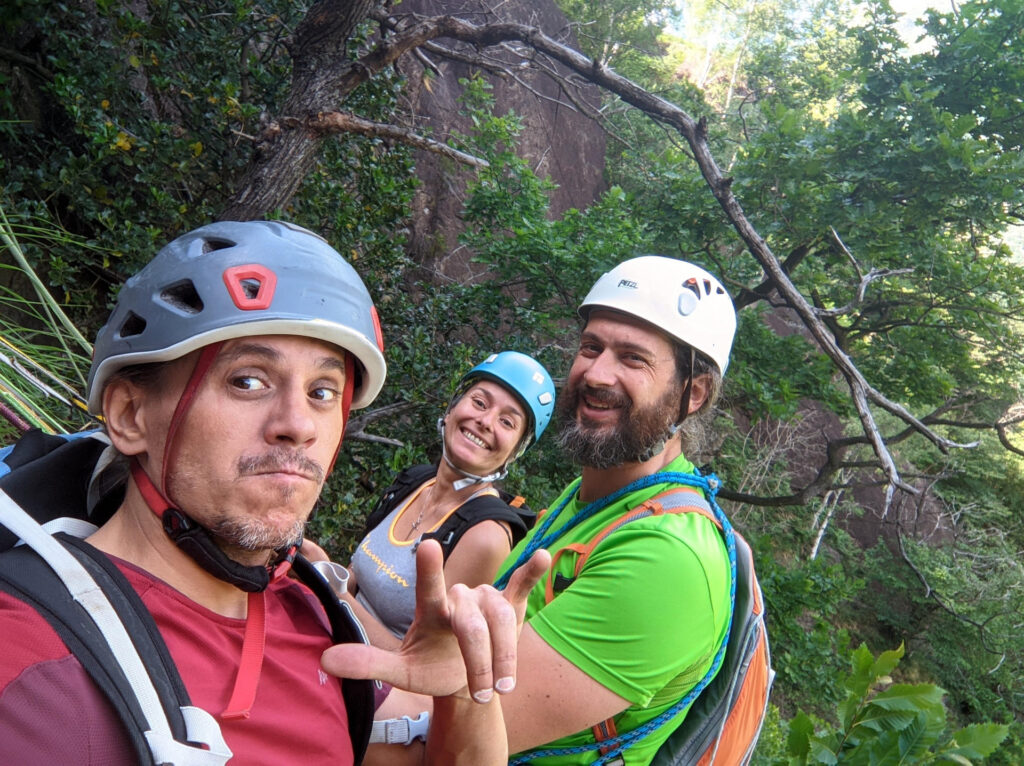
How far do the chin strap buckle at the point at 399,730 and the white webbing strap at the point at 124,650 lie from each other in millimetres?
612

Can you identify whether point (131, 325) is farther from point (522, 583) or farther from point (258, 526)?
point (522, 583)

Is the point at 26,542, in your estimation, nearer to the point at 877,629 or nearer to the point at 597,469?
the point at 597,469

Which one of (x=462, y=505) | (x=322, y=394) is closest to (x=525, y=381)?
(x=462, y=505)

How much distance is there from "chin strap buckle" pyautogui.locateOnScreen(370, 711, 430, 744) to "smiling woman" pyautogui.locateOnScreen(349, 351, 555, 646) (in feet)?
2.73

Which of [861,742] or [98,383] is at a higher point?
[98,383]

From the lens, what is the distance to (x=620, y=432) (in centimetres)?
234

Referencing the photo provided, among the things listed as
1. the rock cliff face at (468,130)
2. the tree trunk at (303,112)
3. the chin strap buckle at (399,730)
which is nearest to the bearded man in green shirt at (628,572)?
the chin strap buckle at (399,730)

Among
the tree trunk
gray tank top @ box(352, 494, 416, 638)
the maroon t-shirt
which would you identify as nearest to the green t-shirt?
the maroon t-shirt

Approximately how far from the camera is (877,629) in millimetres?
15961

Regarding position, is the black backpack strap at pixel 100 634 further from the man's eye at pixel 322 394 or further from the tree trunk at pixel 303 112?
the tree trunk at pixel 303 112

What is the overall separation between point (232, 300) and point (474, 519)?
1.49 metres

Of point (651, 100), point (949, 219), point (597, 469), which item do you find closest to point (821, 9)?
point (949, 219)

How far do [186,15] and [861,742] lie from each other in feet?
20.9

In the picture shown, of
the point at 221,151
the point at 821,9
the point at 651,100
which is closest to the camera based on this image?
the point at 651,100
